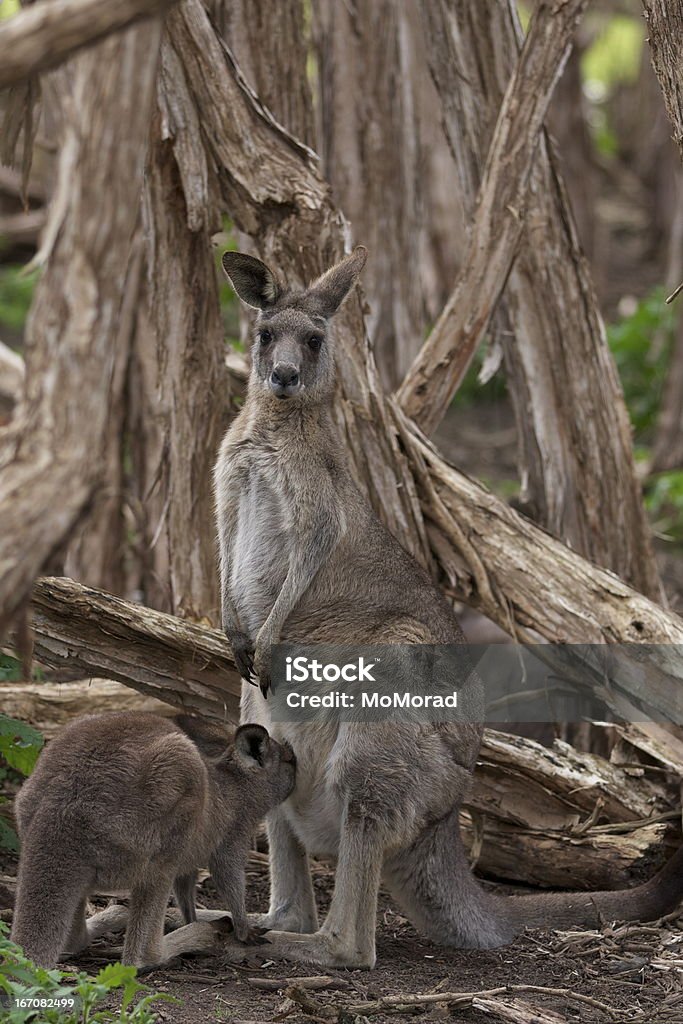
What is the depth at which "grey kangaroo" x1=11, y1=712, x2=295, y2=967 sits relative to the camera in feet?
12.7

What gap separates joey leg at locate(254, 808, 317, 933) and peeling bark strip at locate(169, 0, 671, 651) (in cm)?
136

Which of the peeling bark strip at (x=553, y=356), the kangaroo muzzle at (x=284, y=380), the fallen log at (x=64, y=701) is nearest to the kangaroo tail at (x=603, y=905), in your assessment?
the fallen log at (x=64, y=701)

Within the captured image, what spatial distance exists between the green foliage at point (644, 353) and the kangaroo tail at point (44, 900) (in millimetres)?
9118

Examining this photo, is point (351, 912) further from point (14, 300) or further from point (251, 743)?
point (14, 300)

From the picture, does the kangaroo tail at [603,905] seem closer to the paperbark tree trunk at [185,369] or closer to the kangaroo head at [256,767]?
the kangaroo head at [256,767]

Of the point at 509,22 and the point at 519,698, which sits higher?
the point at 509,22

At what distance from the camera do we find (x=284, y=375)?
15.9 feet

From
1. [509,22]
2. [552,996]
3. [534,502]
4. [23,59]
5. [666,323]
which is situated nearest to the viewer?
[23,59]

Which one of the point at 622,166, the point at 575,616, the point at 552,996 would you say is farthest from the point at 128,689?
the point at 622,166

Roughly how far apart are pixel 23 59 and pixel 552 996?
10.7ft

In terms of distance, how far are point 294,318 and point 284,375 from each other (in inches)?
12.5

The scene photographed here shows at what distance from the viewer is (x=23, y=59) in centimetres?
269

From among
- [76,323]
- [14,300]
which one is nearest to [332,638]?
[76,323]

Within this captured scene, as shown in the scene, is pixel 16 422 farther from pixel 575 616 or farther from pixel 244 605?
pixel 575 616
